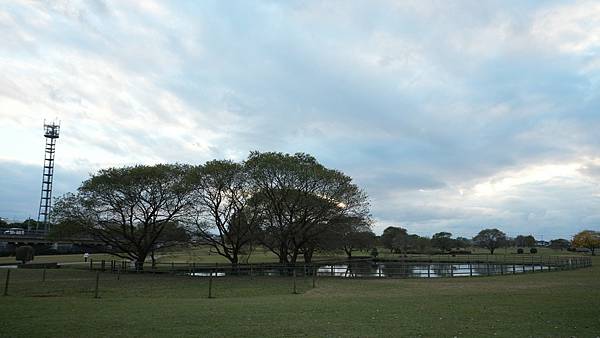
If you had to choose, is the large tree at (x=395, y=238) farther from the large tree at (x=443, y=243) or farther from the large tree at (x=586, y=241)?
the large tree at (x=586, y=241)

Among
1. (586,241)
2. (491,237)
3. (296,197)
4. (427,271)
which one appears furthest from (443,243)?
(296,197)

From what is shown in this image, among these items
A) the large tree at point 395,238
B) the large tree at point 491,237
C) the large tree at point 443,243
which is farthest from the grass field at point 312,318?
the large tree at point 491,237

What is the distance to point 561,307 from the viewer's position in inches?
566

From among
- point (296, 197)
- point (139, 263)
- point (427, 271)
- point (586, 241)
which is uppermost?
point (296, 197)

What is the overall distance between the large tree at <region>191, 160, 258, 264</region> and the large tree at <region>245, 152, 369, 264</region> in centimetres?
107

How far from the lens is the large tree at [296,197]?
4106cm

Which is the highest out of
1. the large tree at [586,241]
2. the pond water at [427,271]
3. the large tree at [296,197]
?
the large tree at [296,197]

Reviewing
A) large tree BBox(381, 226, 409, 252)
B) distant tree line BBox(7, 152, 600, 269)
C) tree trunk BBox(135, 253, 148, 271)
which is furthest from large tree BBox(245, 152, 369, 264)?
large tree BBox(381, 226, 409, 252)

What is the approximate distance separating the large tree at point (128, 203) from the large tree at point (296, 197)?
7.51m

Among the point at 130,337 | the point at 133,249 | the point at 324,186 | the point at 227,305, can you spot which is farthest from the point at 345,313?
the point at 133,249

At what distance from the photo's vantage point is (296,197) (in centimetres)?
4200

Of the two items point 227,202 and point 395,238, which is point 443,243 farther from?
point 227,202

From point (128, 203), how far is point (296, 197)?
53.3 ft

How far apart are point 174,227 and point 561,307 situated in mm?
36674
